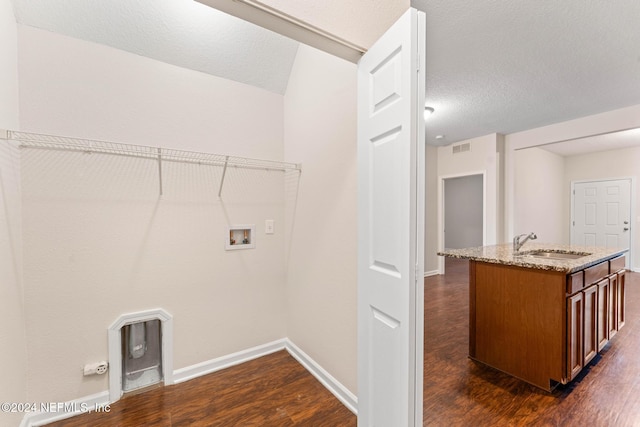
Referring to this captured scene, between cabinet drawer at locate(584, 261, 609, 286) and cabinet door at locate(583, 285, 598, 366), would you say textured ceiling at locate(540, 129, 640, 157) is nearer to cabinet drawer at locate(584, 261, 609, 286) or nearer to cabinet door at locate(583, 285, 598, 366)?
cabinet drawer at locate(584, 261, 609, 286)

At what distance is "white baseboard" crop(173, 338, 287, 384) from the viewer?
2.07m

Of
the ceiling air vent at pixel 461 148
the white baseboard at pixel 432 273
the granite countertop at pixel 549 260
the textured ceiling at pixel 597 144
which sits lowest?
the white baseboard at pixel 432 273

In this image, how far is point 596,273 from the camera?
210cm

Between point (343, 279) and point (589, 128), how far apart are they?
4.35 metres

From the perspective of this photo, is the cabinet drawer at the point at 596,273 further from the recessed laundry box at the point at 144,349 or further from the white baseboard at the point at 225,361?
the recessed laundry box at the point at 144,349

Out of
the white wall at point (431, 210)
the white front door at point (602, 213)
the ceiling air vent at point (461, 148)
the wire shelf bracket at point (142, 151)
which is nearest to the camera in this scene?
the wire shelf bracket at point (142, 151)

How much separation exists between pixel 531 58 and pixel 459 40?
79cm

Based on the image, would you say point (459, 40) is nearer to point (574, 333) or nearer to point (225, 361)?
point (574, 333)

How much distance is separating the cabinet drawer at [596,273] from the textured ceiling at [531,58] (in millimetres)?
1762

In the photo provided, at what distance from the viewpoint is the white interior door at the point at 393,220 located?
1047mm

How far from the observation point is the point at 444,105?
3.47 metres

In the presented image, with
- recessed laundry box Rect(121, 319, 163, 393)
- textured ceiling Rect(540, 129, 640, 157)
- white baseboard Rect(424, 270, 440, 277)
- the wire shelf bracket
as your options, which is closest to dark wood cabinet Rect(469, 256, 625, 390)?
the wire shelf bracket

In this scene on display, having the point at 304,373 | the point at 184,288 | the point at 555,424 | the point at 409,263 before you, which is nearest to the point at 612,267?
the point at 555,424

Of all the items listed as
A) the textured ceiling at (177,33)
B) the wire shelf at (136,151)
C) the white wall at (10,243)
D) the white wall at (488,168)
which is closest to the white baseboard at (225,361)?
the white wall at (10,243)
